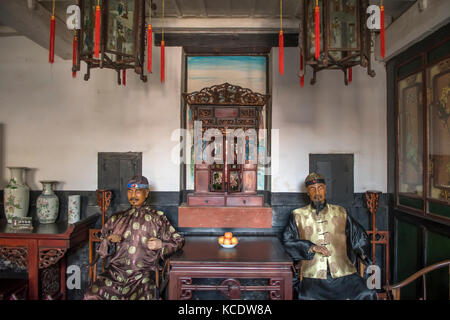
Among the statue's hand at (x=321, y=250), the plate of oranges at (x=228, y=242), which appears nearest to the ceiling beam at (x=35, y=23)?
the plate of oranges at (x=228, y=242)

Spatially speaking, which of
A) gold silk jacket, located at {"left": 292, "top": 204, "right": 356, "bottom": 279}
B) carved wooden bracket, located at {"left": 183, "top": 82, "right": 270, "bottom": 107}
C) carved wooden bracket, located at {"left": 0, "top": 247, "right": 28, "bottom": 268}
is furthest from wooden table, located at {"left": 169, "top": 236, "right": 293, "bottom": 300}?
carved wooden bracket, located at {"left": 183, "top": 82, "right": 270, "bottom": 107}

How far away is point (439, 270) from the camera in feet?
8.84

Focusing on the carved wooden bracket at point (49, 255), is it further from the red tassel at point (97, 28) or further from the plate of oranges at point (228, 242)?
the red tassel at point (97, 28)

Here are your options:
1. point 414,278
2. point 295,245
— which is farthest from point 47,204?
point 414,278

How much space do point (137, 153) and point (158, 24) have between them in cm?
160

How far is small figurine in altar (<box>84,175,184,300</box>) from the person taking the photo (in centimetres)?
269

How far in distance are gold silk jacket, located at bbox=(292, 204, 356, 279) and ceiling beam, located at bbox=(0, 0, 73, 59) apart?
326 centimetres

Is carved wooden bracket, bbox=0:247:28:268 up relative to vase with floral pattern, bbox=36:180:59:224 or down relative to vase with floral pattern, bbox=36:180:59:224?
down

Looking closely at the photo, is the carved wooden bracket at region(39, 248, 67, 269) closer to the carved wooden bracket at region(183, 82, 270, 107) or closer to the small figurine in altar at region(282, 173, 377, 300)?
the carved wooden bracket at region(183, 82, 270, 107)

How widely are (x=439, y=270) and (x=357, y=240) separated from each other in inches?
27.8

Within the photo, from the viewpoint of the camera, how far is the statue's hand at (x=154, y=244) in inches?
111

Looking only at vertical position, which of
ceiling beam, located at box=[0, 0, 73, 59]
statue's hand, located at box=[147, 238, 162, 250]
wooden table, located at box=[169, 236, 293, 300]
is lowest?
wooden table, located at box=[169, 236, 293, 300]

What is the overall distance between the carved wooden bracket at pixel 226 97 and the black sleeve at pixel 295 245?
1.53 meters

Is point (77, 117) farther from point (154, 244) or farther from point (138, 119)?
point (154, 244)
